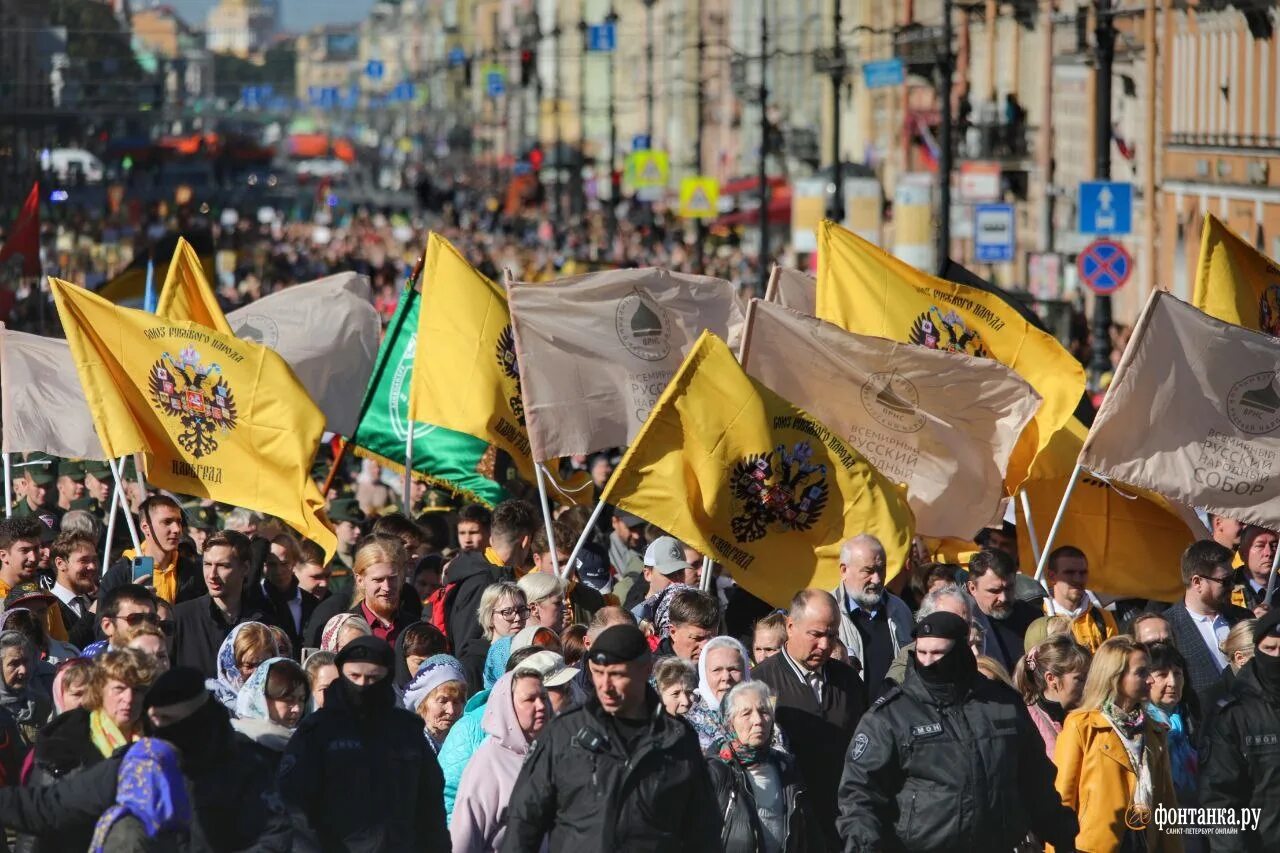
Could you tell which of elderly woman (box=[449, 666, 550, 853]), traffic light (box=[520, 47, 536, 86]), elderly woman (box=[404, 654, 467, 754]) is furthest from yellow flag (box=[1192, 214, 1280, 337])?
traffic light (box=[520, 47, 536, 86])

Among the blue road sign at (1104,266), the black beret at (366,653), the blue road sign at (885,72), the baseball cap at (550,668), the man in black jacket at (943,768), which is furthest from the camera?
the blue road sign at (885,72)

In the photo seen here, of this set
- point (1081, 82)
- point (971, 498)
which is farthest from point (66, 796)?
point (1081, 82)

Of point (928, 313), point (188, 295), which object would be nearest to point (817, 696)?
point (928, 313)

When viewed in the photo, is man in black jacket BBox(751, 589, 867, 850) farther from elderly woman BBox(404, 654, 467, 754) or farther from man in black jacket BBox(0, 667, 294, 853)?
man in black jacket BBox(0, 667, 294, 853)

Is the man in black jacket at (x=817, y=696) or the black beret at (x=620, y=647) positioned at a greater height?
the black beret at (x=620, y=647)

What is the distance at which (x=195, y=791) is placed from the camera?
6.43 metres

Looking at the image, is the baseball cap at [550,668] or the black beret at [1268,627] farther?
the black beret at [1268,627]

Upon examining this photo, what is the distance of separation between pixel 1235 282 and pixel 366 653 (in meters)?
6.74

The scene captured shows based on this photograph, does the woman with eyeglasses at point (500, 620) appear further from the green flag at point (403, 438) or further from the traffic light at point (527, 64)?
the traffic light at point (527, 64)

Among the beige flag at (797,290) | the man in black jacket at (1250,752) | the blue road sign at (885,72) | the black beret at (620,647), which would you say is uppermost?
the blue road sign at (885,72)

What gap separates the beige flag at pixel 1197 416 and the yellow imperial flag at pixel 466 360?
9.92ft

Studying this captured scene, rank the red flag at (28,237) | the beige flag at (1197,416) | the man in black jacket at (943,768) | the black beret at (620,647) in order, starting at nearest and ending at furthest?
the black beret at (620,647)
the man in black jacket at (943,768)
the beige flag at (1197,416)
the red flag at (28,237)

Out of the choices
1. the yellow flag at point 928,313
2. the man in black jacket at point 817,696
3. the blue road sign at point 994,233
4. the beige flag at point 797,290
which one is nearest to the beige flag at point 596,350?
the beige flag at point 797,290

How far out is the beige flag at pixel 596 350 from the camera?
1248cm
